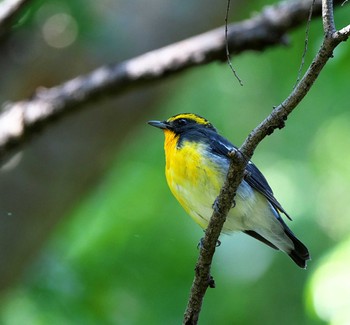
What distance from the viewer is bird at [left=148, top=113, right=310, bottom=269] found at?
4.71 metres

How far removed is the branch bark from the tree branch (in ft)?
7.29

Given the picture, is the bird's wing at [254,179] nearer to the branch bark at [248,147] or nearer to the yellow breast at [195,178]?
the yellow breast at [195,178]

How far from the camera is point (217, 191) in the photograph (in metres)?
4.68

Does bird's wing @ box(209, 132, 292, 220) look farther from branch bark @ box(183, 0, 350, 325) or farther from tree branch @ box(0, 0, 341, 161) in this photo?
branch bark @ box(183, 0, 350, 325)

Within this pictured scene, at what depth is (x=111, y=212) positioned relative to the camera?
8.41 m

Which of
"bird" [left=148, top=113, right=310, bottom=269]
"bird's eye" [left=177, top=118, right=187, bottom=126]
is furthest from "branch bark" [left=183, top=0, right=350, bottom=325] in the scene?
"bird's eye" [left=177, top=118, right=187, bottom=126]

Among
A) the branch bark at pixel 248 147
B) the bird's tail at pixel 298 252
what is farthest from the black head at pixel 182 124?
the branch bark at pixel 248 147

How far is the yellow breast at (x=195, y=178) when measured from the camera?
4.68 m

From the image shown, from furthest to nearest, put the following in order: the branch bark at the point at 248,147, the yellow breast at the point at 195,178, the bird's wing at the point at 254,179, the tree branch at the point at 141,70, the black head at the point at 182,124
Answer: the tree branch at the point at 141,70 → the black head at the point at 182,124 → the bird's wing at the point at 254,179 → the yellow breast at the point at 195,178 → the branch bark at the point at 248,147

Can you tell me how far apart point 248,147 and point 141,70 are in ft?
8.06

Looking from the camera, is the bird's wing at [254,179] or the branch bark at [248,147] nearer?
the branch bark at [248,147]

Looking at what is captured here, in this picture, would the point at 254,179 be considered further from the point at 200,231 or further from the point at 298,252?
the point at 200,231

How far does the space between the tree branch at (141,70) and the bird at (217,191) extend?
0.67 m

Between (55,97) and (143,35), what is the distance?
3.58 ft
